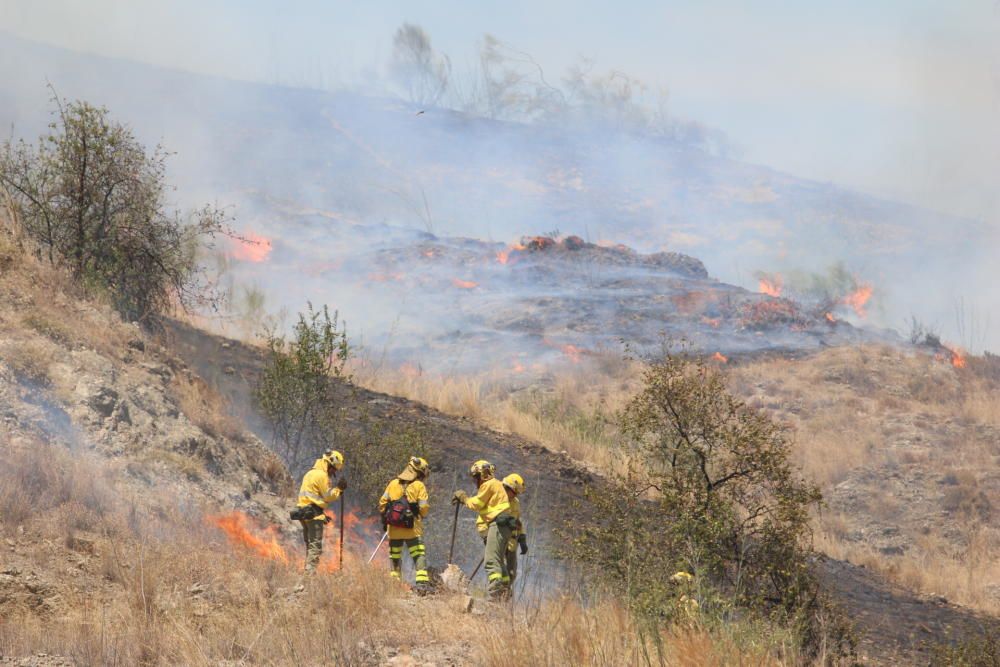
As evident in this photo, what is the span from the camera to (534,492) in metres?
16.2

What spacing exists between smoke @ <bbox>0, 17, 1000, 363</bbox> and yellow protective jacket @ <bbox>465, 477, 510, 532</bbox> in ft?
78.5

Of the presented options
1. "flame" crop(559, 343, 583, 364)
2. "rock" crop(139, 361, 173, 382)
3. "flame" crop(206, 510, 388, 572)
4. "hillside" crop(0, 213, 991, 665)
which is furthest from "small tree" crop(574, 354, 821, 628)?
"flame" crop(559, 343, 583, 364)

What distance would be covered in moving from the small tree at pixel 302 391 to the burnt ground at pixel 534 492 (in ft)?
2.38

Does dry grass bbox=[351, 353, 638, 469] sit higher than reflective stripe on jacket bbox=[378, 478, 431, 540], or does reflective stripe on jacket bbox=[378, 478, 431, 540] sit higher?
dry grass bbox=[351, 353, 638, 469]

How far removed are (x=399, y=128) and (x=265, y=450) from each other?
50848 mm

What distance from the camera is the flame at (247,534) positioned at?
9875 millimetres

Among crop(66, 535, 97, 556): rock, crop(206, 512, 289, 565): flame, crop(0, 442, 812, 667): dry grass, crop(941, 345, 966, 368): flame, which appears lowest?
crop(206, 512, 289, 565): flame

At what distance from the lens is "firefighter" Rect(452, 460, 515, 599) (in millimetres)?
9594

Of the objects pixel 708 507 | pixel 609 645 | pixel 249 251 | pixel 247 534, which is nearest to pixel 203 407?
pixel 247 534

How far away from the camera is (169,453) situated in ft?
35.9

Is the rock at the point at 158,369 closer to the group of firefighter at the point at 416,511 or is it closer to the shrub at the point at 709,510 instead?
the group of firefighter at the point at 416,511

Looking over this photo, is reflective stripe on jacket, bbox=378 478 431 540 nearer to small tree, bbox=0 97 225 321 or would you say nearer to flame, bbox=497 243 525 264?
small tree, bbox=0 97 225 321

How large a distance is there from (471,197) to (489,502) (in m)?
48.2

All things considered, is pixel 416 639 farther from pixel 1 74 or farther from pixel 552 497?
pixel 1 74
